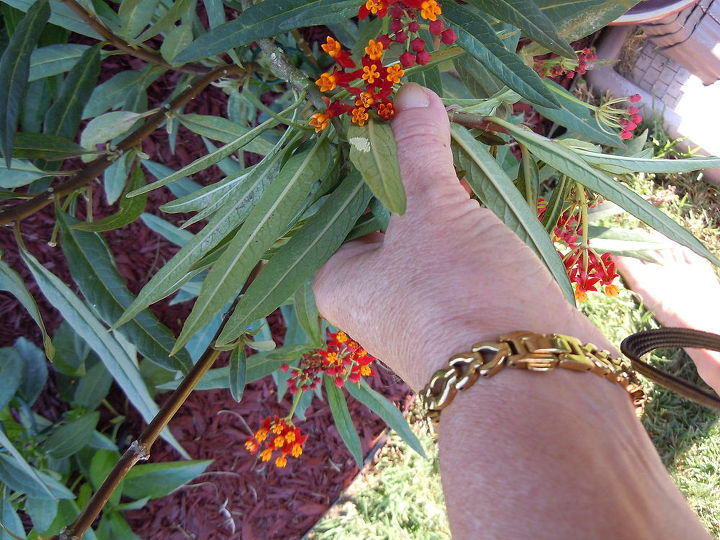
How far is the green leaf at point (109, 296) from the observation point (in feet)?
3.47

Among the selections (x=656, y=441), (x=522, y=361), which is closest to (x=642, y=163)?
(x=522, y=361)

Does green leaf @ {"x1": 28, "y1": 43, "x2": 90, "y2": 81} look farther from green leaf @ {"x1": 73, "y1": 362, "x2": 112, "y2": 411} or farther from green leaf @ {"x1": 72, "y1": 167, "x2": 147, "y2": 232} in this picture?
green leaf @ {"x1": 73, "y1": 362, "x2": 112, "y2": 411}

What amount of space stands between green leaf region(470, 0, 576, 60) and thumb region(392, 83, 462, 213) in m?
0.14

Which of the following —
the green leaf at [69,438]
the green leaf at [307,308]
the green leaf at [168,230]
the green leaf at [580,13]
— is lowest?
the green leaf at [69,438]

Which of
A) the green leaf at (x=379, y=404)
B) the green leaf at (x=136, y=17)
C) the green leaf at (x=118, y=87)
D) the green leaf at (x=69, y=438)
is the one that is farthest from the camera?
the green leaf at (x=69, y=438)

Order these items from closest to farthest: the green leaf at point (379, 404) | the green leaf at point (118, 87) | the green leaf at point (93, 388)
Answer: the green leaf at point (118, 87)
the green leaf at point (379, 404)
the green leaf at point (93, 388)

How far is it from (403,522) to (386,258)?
64.3 inches

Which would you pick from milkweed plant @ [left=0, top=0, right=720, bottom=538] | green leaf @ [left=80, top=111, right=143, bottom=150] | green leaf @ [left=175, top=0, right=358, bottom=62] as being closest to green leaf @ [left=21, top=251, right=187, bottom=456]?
milkweed plant @ [left=0, top=0, right=720, bottom=538]

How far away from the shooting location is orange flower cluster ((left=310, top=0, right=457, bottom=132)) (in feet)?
2.23

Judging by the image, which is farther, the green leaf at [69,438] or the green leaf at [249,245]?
the green leaf at [69,438]

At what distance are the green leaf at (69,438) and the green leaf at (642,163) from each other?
145 centimetres

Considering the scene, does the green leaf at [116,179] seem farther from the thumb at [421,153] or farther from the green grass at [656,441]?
the green grass at [656,441]

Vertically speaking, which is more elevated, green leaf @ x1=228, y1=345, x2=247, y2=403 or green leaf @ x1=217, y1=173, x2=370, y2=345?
green leaf @ x1=217, y1=173, x2=370, y2=345

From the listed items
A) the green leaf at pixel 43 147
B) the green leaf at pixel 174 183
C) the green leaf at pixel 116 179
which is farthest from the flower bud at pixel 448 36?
the green leaf at pixel 174 183
